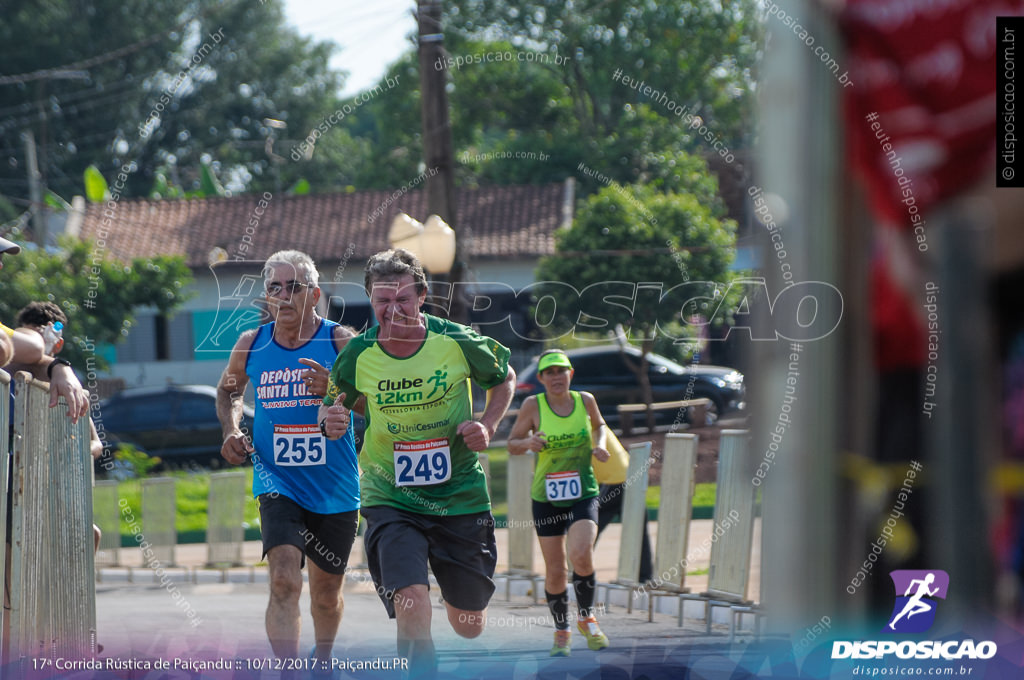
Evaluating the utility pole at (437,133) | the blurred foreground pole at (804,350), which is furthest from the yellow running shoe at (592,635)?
the blurred foreground pole at (804,350)

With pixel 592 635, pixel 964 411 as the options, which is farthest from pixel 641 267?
pixel 964 411

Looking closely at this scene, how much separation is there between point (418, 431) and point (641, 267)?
3334 millimetres

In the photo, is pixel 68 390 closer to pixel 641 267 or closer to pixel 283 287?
pixel 283 287

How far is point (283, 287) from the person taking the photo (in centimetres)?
516

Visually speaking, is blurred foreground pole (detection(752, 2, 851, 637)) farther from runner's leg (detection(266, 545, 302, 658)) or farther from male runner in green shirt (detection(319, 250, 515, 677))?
runner's leg (detection(266, 545, 302, 658))

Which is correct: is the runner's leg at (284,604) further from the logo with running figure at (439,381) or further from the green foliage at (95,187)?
the green foliage at (95,187)

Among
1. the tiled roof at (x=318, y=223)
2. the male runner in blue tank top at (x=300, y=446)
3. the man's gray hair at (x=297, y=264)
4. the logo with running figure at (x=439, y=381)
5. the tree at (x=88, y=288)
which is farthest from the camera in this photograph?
the tree at (x=88, y=288)

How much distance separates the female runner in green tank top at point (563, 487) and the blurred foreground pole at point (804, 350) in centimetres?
447

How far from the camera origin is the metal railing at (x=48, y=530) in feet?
14.5

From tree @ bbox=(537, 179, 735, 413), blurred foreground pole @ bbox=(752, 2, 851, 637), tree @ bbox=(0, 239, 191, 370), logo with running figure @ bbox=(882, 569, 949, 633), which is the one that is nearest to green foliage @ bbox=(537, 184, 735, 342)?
tree @ bbox=(537, 179, 735, 413)

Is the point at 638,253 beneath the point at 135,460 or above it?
above

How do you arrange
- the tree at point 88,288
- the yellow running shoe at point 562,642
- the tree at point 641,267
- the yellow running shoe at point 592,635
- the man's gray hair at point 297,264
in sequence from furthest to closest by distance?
the tree at point 88,288 < the tree at point 641,267 < the yellow running shoe at point 592,635 < the yellow running shoe at point 562,642 < the man's gray hair at point 297,264

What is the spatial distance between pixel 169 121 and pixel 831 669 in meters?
33.9

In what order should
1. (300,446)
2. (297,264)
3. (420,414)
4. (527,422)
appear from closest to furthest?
1. (420,414)
2. (300,446)
3. (297,264)
4. (527,422)
